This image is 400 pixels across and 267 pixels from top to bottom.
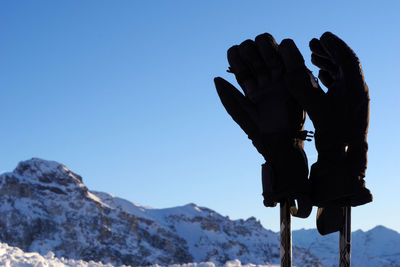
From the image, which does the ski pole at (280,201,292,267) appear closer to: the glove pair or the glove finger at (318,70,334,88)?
the glove pair

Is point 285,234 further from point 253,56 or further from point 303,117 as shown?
point 253,56

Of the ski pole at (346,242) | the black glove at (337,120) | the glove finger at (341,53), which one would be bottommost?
the ski pole at (346,242)

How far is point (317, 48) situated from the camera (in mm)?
10164

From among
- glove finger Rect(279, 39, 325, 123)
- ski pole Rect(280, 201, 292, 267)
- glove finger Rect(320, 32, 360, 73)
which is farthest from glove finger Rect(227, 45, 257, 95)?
ski pole Rect(280, 201, 292, 267)

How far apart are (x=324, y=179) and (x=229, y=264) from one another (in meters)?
7.23

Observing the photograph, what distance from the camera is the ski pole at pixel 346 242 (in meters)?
9.71

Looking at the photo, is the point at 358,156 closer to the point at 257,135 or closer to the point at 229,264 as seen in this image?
the point at 257,135

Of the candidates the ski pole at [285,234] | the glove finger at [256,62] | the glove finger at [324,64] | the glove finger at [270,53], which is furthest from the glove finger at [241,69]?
the ski pole at [285,234]

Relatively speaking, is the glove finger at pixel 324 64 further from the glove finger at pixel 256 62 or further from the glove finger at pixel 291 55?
the glove finger at pixel 256 62

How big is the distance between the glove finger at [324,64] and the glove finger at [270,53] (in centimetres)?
65

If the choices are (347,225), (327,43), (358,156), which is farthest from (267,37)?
(347,225)

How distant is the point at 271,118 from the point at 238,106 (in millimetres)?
797

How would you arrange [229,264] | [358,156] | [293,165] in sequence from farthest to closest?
[229,264], [293,165], [358,156]

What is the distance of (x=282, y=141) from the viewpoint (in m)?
9.98
